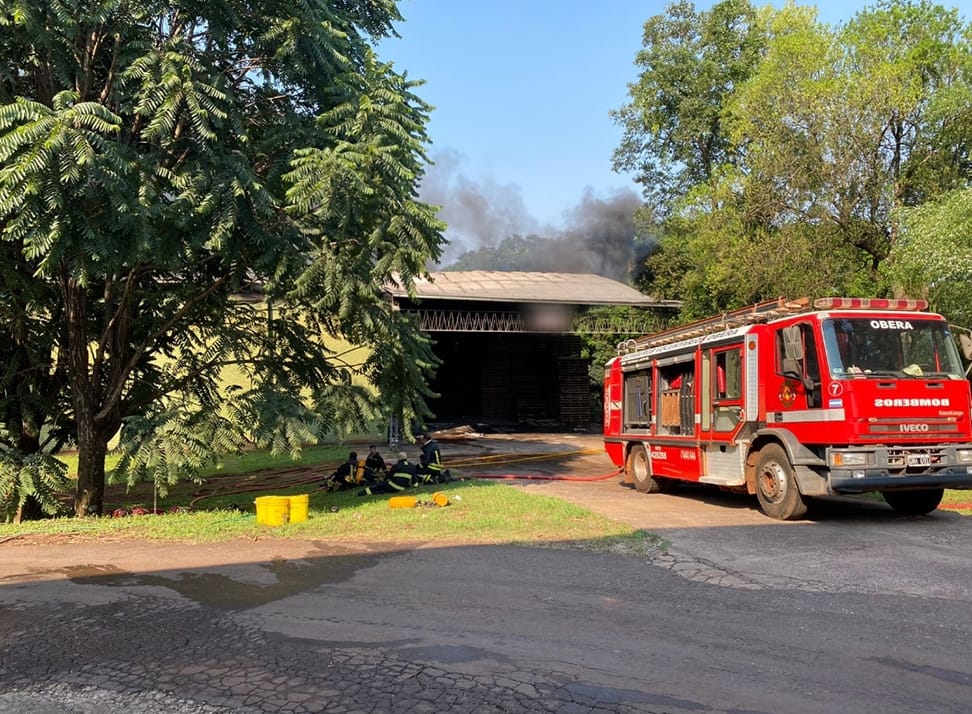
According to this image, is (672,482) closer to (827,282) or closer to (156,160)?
(156,160)

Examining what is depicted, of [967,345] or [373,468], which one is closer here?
[967,345]

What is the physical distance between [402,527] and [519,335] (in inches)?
1264

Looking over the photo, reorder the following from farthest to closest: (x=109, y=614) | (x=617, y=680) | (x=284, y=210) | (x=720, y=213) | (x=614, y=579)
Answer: (x=720, y=213) → (x=284, y=210) → (x=614, y=579) → (x=109, y=614) → (x=617, y=680)

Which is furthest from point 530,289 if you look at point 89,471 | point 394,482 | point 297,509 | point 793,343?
point 297,509

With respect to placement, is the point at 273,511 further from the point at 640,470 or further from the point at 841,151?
the point at 841,151

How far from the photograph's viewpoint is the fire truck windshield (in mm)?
9531

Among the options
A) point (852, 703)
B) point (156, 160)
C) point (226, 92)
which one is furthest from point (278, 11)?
point (852, 703)

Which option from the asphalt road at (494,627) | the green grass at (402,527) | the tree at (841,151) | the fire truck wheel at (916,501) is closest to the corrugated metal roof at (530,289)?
the tree at (841,151)

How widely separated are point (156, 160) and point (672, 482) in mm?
10702

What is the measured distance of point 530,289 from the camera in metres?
35.1

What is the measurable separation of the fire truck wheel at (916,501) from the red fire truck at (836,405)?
0.06 feet

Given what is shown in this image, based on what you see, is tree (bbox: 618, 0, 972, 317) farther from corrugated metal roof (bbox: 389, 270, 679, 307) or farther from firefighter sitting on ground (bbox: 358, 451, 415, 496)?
firefighter sitting on ground (bbox: 358, 451, 415, 496)

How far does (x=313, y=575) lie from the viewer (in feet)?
23.8

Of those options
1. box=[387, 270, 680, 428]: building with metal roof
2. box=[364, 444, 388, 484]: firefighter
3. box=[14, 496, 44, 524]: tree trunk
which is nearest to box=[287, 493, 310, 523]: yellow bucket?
box=[364, 444, 388, 484]: firefighter
